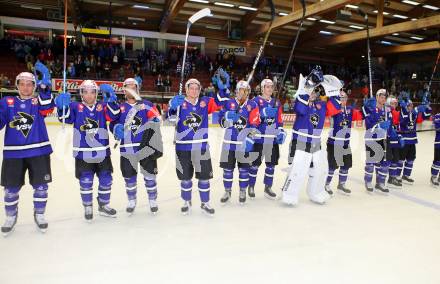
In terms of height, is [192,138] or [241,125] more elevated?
[241,125]

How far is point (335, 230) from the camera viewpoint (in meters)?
3.73

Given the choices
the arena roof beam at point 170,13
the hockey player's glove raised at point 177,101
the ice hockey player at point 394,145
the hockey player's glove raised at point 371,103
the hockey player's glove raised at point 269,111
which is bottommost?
the ice hockey player at point 394,145

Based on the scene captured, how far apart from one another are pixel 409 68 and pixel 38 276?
1090 inches

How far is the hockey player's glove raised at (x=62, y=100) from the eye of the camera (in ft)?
11.0

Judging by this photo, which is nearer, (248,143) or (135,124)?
(135,124)

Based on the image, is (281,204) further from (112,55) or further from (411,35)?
(411,35)

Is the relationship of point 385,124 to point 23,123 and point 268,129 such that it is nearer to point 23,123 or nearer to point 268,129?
point 268,129

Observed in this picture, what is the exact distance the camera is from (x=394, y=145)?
5402 mm

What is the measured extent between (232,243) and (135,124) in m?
1.72

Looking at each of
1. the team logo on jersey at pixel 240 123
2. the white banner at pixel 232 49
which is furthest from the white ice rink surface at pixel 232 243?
the white banner at pixel 232 49

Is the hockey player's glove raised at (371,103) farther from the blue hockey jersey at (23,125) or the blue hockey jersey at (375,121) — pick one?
the blue hockey jersey at (23,125)

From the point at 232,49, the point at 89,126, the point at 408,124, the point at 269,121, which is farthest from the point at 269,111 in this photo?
the point at 232,49

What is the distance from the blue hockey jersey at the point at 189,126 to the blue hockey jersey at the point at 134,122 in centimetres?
27

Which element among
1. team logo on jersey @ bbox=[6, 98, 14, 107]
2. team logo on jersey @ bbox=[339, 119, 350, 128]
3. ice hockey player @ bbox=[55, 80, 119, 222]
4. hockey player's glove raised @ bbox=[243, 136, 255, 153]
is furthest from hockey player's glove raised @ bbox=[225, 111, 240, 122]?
team logo on jersey @ bbox=[6, 98, 14, 107]
